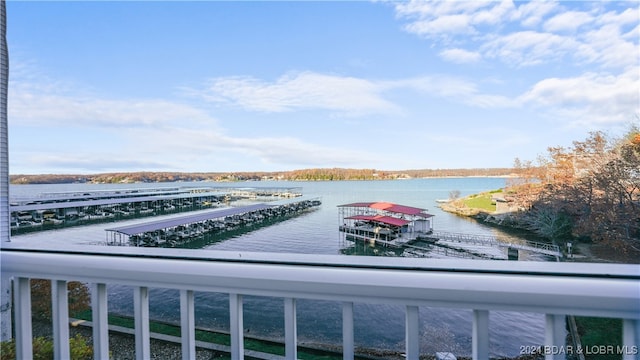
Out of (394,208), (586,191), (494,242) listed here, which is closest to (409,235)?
(394,208)

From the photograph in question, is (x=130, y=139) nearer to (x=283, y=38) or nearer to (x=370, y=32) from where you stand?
(x=283, y=38)

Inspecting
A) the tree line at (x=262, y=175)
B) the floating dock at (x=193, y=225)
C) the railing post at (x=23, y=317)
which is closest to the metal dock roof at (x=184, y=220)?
the floating dock at (x=193, y=225)

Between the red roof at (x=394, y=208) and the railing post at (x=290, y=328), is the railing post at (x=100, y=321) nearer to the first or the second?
the railing post at (x=290, y=328)

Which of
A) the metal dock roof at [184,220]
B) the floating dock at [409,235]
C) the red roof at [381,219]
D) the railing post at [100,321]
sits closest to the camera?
the railing post at [100,321]

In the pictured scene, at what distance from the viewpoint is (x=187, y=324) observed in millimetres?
746

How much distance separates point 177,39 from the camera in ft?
4.73

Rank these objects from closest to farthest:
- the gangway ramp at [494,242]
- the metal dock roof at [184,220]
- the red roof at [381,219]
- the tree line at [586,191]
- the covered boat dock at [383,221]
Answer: the tree line at [586,191], the gangway ramp at [494,242], the metal dock roof at [184,220], the covered boat dock at [383,221], the red roof at [381,219]

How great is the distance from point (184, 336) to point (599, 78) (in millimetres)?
1493

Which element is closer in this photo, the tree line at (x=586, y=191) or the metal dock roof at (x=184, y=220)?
the tree line at (x=586, y=191)

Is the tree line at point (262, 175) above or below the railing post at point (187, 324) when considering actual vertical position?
above

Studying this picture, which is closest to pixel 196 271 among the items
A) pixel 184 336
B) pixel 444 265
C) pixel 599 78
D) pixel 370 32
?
pixel 184 336

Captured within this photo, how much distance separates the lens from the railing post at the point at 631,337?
538 millimetres

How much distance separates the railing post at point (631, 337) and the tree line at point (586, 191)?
0.42 metres

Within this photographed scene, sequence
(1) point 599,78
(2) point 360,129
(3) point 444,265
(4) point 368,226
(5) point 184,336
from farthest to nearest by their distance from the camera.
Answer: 1. (4) point 368,226
2. (2) point 360,129
3. (1) point 599,78
4. (5) point 184,336
5. (3) point 444,265
